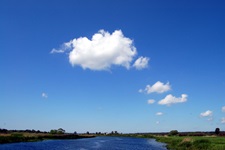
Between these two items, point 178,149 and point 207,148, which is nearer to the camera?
point 207,148

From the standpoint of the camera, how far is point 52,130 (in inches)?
7771

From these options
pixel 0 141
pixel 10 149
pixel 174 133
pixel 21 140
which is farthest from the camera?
pixel 174 133

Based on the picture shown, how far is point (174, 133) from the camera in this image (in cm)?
17400

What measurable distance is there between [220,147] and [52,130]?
6111 inches

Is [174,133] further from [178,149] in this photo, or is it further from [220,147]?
[220,147]

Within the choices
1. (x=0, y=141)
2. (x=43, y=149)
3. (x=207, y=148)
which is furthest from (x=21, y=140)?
(x=207, y=148)

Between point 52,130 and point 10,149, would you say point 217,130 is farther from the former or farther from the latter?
point 10,149

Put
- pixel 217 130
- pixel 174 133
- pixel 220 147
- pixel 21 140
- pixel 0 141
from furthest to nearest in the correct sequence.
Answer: pixel 174 133 < pixel 217 130 < pixel 21 140 < pixel 0 141 < pixel 220 147

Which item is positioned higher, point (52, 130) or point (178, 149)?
point (52, 130)

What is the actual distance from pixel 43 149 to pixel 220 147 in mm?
38849

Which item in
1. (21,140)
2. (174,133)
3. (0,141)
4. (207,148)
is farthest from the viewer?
(174,133)

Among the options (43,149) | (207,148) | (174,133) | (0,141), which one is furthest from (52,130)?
(207,148)

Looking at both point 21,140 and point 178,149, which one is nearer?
point 178,149

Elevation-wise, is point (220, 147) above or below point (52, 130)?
below
